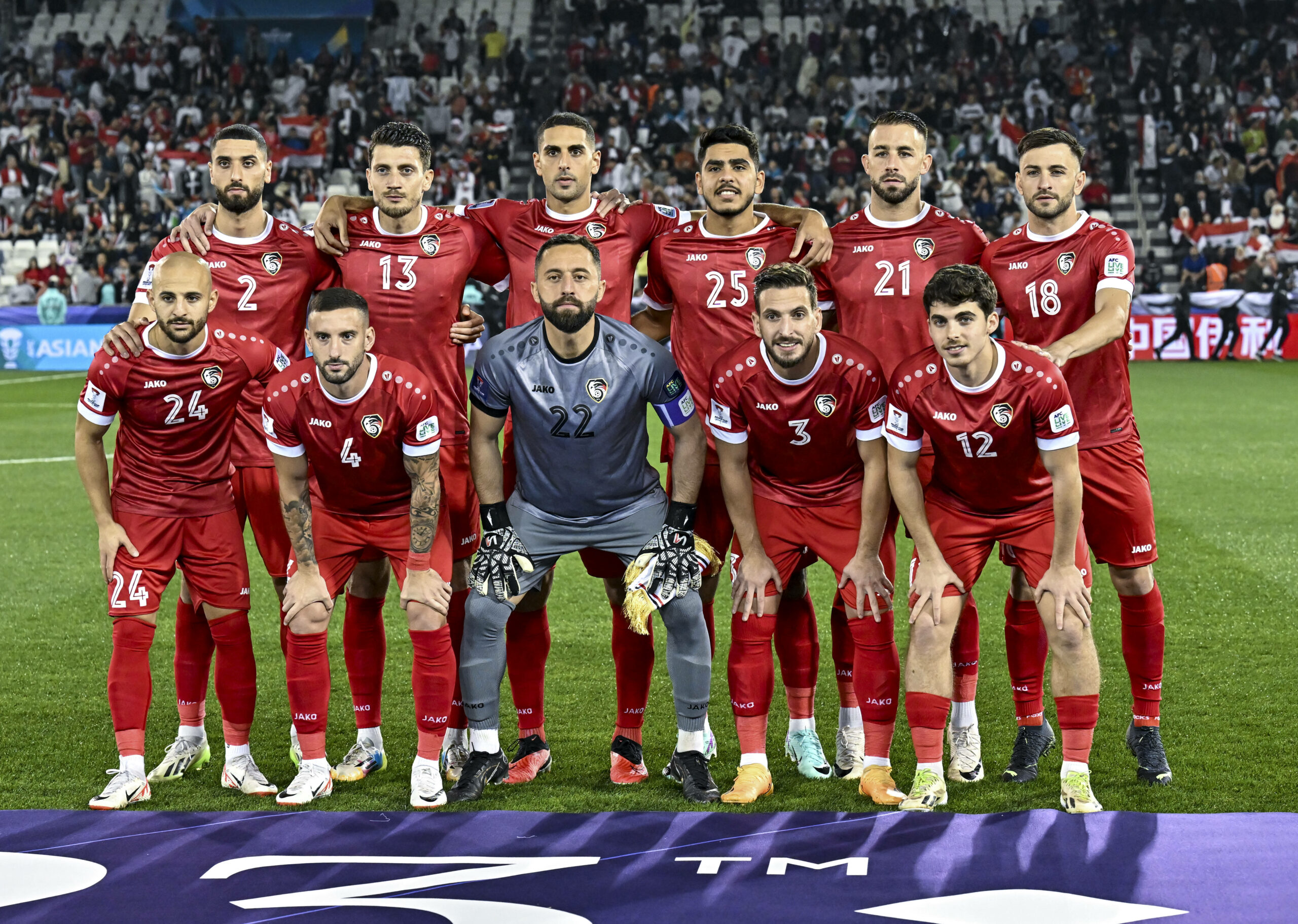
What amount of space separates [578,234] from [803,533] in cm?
152

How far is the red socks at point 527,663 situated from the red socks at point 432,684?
37 centimetres

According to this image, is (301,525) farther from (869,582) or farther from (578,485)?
(869,582)

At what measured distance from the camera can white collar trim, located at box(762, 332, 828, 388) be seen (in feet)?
15.8

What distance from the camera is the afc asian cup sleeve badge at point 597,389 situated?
489cm

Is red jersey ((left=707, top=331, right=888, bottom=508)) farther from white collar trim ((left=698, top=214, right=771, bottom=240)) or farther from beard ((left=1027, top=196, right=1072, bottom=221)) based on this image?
beard ((left=1027, top=196, right=1072, bottom=221))

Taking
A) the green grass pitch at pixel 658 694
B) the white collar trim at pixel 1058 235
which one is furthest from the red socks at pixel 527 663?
the white collar trim at pixel 1058 235

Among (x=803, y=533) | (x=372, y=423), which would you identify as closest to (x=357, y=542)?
(x=372, y=423)

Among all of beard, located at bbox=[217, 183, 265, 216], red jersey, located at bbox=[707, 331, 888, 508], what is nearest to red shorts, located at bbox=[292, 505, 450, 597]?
red jersey, located at bbox=[707, 331, 888, 508]

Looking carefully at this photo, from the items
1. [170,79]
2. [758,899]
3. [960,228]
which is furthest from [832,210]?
[758,899]

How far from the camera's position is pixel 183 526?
16.3 ft

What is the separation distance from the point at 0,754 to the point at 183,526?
1.26m

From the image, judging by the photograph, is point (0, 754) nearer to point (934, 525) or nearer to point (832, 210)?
point (934, 525)

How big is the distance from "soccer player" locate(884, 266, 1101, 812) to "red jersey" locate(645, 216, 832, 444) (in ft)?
Answer: 2.75

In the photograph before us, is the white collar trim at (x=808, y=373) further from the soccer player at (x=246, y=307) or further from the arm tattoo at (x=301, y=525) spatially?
the soccer player at (x=246, y=307)
